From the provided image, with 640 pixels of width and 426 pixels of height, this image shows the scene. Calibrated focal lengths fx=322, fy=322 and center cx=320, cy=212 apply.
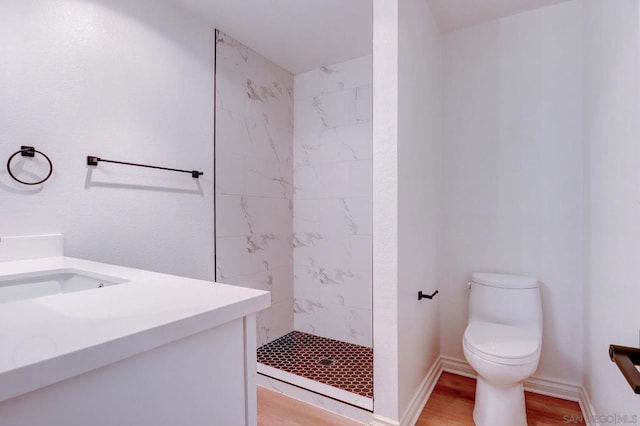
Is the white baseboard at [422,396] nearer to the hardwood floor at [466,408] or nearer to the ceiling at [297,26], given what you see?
the hardwood floor at [466,408]

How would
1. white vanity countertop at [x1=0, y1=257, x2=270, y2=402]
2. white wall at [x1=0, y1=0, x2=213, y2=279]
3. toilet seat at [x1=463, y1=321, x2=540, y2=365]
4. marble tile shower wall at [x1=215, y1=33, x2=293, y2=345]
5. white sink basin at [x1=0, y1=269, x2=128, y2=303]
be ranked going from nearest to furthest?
1. white vanity countertop at [x1=0, y1=257, x2=270, y2=402]
2. white sink basin at [x1=0, y1=269, x2=128, y2=303]
3. white wall at [x1=0, y1=0, x2=213, y2=279]
4. toilet seat at [x1=463, y1=321, x2=540, y2=365]
5. marble tile shower wall at [x1=215, y1=33, x2=293, y2=345]

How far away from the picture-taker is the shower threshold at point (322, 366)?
186cm

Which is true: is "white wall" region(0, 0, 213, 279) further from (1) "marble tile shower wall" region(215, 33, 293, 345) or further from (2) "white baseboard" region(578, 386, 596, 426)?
(2) "white baseboard" region(578, 386, 596, 426)

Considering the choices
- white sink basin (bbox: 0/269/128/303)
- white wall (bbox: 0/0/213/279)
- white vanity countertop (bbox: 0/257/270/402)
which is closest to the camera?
white vanity countertop (bbox: 0/257/270/402)

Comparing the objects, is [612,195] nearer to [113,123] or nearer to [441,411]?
[441,411]

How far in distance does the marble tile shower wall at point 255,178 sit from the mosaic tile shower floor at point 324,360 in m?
0.14

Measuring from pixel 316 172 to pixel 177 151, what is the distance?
118 cm

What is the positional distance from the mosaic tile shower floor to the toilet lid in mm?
663

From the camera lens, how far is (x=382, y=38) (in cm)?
152

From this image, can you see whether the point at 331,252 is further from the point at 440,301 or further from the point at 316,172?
the point at 440,301

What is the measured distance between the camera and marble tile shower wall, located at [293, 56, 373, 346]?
101 inches

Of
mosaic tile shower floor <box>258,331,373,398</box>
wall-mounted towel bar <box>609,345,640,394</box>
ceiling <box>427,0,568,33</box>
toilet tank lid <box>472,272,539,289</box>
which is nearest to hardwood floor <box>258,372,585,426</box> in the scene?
mosaic tile shower floor <box>258,331,373,398</box>

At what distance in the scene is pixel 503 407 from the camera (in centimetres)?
158

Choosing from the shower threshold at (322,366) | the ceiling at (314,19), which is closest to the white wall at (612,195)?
the ceiling at (314,19)
